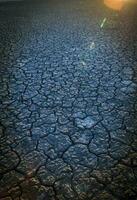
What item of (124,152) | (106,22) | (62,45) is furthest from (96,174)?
(106,22)

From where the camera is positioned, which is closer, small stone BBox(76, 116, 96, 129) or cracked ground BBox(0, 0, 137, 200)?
cracked ground BBox(0, 0, 137, 200)

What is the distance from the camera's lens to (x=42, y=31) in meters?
6.44

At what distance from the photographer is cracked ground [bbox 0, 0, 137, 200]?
7.68 ft

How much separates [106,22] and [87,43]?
166 centimetres

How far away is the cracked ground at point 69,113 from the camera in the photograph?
234 cm

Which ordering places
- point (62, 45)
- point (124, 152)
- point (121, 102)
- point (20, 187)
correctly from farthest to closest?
point (62, 45), point (121, 102), point (124, 152), point (20, 187)

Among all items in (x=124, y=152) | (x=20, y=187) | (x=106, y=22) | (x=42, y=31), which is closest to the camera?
(x=20, y=187)

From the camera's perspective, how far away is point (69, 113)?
Result: 332cm

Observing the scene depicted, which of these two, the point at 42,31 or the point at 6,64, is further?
the point at 42,31

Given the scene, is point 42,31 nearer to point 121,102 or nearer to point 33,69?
point 33,69

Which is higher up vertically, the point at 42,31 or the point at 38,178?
the point at 42,31

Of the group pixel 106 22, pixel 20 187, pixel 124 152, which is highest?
pixel 106 22

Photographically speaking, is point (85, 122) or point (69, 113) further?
point (69, 113)

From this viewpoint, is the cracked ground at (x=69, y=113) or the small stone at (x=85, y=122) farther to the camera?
the small stone at (x=85, y=122)
